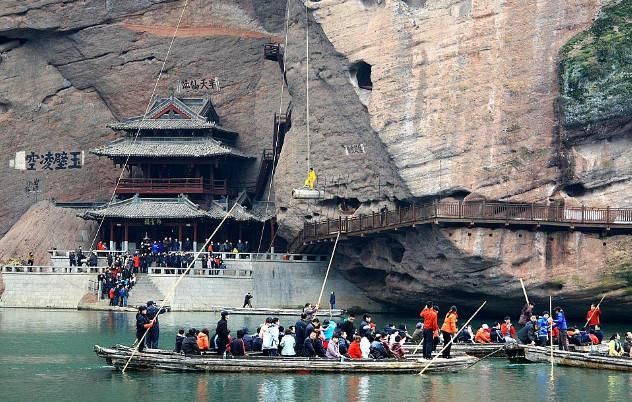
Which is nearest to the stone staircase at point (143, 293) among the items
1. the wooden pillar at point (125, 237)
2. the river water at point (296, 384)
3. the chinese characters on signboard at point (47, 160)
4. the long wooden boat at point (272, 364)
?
the wooden pillar at point (125, 237)

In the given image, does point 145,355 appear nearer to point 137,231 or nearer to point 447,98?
point 447,98

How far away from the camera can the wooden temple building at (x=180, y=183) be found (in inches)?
3007

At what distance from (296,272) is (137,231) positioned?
1107 cm

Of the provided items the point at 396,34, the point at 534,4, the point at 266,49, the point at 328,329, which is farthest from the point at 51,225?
the point at 328,329

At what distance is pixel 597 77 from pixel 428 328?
2042 cm

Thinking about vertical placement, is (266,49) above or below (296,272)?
above

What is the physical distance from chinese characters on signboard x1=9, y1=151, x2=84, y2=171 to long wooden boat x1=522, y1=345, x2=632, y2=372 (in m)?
39.7

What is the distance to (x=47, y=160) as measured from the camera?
81.9 meters

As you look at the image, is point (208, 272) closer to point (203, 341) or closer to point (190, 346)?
point (203, 341)

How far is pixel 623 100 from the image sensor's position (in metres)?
59.9

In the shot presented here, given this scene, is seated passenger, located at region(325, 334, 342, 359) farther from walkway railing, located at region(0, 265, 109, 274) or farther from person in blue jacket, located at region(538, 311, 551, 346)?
walkway railing, located at region(0, 265, 109, 274)

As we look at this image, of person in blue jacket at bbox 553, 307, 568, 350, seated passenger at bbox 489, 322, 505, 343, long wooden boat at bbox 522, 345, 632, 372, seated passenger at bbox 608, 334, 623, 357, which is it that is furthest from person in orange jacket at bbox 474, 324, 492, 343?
seated passenger at bbox 608, 334, 623, 357

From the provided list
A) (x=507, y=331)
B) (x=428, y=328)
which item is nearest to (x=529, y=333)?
(x=507, y=331)

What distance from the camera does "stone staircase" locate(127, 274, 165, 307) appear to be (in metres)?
69.0
